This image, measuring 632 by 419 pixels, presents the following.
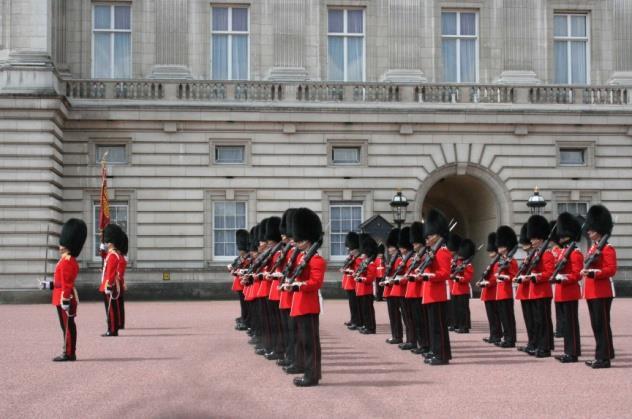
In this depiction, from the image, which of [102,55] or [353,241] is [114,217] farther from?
[353,241]

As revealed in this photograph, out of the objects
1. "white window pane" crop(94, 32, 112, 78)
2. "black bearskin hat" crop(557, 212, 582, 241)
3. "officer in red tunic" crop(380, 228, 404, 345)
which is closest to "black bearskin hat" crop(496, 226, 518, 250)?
"officer in red tunic" crop(380, 228, 404, 345)

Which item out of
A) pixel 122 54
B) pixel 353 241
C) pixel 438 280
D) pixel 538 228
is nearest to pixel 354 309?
pixel 353 241

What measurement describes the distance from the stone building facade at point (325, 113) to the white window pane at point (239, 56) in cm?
4

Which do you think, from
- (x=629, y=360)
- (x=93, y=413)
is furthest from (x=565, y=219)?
(x=93, y=413)

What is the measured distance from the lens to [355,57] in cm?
2738

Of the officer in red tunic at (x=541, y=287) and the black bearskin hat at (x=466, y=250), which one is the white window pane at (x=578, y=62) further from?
the officer in red tunic at (x=541, y=287)

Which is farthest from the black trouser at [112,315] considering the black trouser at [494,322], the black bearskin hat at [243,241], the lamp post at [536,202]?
the lamp post at [536,202]

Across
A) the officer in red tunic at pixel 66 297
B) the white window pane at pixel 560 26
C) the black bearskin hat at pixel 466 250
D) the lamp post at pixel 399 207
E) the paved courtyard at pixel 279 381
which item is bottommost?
the paved courtyard at pixel 279 381

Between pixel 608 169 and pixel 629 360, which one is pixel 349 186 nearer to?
pixel 608 169

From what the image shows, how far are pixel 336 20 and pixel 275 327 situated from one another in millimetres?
16468

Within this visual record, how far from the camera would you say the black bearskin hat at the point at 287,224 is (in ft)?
35.2

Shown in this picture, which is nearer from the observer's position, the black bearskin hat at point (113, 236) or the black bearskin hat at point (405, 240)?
the black bearskin hat at point (405, 240)

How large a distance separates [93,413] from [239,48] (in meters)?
19.8

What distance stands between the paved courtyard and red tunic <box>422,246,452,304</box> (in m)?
0.77
